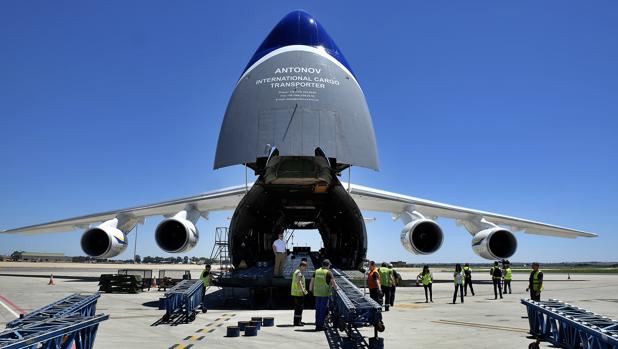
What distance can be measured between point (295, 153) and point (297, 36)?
3.67 meters

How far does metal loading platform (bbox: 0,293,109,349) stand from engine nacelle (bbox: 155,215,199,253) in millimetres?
8544

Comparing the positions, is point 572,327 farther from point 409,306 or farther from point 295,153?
point 409,306

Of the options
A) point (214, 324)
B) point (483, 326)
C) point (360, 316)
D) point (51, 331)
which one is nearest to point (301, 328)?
point (214, 324)

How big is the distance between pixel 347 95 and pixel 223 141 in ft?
10.5

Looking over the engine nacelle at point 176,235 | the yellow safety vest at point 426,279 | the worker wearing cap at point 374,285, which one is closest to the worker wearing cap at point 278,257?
the worker wearing cap at point 374,285

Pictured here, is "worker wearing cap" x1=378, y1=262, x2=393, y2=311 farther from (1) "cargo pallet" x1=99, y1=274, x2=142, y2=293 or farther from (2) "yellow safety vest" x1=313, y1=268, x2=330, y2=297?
(1) "cargo pallet" x1=99, y1=274, x2=142, y2=293

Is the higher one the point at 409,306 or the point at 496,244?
the point at 496,244

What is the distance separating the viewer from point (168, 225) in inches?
595

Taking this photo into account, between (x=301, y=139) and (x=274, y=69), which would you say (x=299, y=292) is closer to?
(x=301, y=139)

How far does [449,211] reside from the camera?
1917cm

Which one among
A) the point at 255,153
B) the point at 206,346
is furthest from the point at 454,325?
the point at 255,153

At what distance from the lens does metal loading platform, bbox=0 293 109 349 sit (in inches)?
154

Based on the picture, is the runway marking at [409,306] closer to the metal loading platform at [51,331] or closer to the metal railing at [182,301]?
the metal railing at [182,301]

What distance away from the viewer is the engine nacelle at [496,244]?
16875 millimetres
